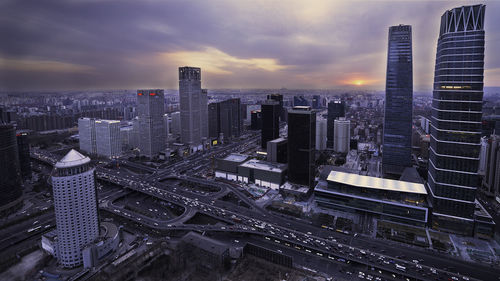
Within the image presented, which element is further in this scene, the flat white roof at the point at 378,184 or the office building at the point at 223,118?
the office building at the point at 223,118

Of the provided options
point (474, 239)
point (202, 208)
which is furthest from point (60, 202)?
point (474, 239)

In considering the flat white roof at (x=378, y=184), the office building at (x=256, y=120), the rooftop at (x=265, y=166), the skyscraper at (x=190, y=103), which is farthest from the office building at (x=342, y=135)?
the office building at (x=256, y=120)

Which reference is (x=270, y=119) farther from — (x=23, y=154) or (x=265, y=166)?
(x=23, y=154)

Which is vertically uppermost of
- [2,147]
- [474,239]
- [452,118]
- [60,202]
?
[452,118]

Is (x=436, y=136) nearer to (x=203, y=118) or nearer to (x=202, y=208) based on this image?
(x=202, y=208)

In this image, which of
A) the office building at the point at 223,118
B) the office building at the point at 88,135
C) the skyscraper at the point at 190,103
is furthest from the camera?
the office building at the point at 223,118

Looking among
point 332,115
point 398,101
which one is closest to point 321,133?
point 332,115

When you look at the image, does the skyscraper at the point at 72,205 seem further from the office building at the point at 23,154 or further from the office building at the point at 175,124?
the office building at the point at 175,124
